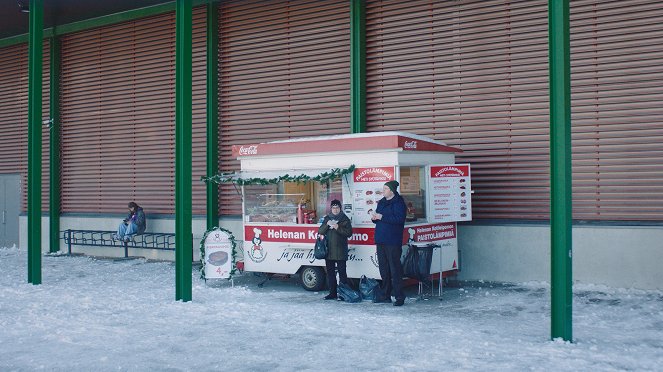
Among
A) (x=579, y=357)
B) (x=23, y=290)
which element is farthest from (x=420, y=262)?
(x=23, y=290)

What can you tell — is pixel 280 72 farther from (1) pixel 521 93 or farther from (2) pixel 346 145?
(1) pixel 521 93

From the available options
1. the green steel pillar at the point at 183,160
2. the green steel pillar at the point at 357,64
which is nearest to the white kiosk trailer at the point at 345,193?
the green steel pillar at the point at 183,160

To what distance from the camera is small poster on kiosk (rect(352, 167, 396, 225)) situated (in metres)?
10.6

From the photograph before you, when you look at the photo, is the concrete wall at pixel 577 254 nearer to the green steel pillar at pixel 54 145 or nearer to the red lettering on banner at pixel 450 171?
the red lettering on banner at pixel 450 171

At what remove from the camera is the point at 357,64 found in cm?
1346

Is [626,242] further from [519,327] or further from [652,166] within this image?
[519,327]

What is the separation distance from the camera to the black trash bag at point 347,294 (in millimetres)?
10266

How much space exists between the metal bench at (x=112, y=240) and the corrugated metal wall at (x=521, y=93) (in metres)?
5.53

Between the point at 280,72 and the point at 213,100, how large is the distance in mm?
1739

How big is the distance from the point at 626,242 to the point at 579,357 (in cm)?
483

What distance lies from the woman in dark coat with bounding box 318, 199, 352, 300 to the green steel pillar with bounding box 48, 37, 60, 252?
33.4 ft

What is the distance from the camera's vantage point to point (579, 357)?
6.70 m

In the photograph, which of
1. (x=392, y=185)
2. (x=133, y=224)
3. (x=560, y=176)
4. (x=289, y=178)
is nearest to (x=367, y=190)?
(x=392, y=185)

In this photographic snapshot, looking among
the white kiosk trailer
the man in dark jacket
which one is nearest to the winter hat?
the man in dark jacket
